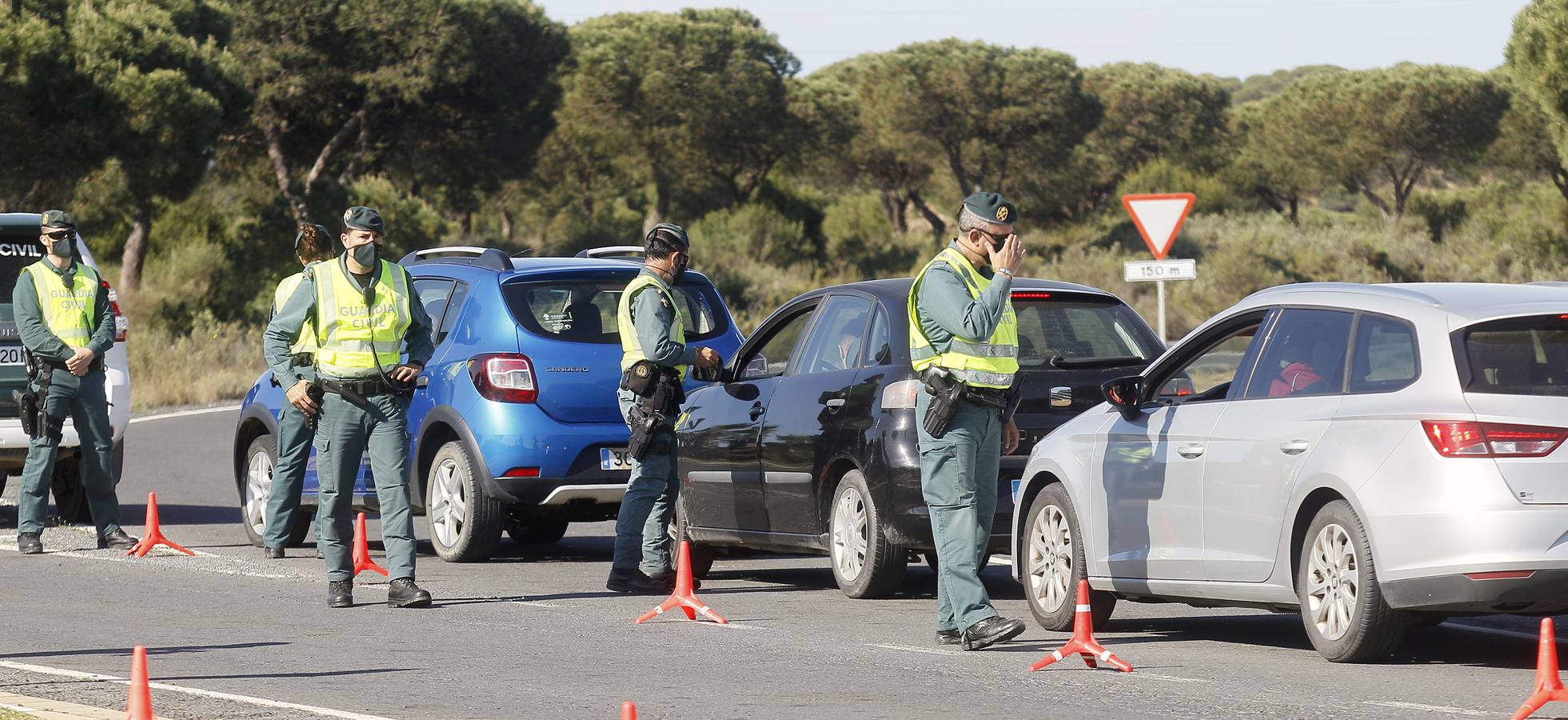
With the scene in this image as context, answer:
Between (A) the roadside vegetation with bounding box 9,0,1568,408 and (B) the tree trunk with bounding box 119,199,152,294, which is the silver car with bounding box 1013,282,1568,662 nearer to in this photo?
(A) the roadside vegetation with bounding box 9,0,1568,408

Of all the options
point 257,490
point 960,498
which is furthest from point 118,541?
point 960,498

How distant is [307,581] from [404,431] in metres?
1.59

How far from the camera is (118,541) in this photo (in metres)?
12.6

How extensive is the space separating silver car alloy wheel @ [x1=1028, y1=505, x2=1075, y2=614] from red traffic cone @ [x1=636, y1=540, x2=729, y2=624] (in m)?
1.39

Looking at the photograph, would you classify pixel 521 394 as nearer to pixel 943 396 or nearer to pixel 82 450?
pixel 82 450

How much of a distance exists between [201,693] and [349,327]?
2857mm

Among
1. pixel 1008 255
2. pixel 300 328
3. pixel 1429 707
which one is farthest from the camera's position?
pixel 300 328

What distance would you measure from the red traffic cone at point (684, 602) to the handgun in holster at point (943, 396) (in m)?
1.64

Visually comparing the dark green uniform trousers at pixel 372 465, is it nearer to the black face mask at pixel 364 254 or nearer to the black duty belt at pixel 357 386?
→ the black duty belt at pixel 357 386

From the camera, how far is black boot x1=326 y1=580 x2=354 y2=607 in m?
10.0

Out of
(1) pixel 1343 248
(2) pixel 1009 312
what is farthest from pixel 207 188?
(2) pixel 1009 312

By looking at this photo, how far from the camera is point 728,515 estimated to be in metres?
11.2

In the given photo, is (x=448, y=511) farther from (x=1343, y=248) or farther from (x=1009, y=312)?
(x=1343, y=248)

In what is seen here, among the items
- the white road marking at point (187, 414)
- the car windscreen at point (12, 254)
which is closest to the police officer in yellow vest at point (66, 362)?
the car windscreen at point (12, 254)
